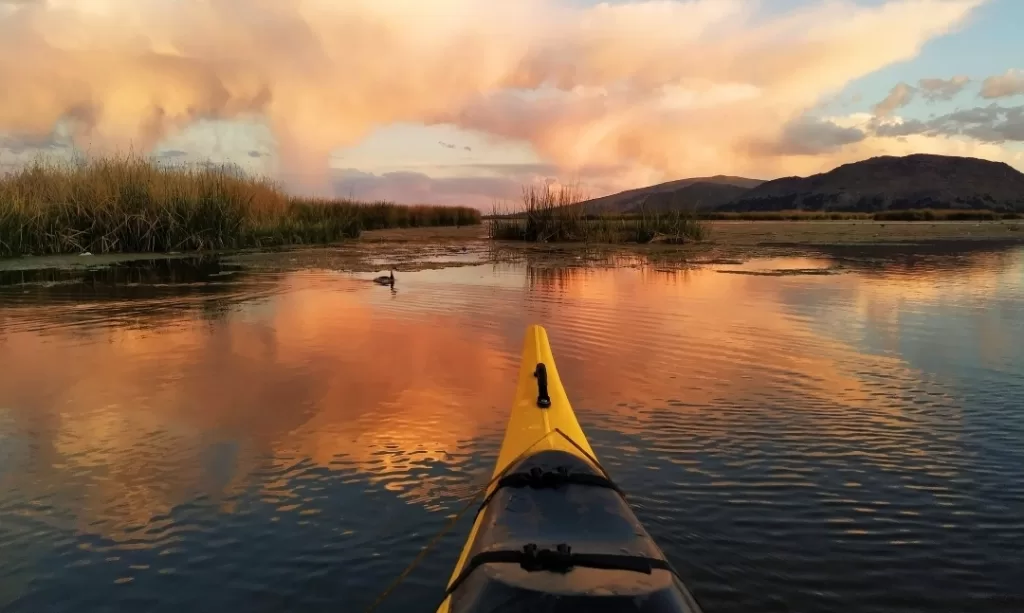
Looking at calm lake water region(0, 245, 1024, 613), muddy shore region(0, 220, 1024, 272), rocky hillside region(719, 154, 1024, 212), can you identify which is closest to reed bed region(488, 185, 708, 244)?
muddy shore region(0, 220, 1024, 272)

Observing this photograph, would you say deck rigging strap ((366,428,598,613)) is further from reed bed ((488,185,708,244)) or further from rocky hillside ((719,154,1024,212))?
rocky hillside ((719,154,1024,212))

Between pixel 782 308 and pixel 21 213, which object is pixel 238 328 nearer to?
pixel 782 308

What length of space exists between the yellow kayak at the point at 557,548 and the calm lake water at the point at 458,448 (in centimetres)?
68

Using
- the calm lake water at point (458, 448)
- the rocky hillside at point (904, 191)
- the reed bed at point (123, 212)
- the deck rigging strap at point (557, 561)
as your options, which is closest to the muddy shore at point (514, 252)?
the reed bed at point (123, 212)

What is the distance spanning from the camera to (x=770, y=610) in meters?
3.02

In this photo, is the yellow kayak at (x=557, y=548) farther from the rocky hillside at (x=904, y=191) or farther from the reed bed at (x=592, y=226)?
the rocky hillside at (x=904, y=191)

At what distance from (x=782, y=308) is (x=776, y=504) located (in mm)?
7165

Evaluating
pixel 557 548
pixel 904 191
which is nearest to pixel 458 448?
pixel 557 548

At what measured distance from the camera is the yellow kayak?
215 cm

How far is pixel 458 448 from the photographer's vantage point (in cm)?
491

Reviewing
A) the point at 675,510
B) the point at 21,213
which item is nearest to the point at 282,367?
the point at 675,510

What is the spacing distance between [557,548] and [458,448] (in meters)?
2.58

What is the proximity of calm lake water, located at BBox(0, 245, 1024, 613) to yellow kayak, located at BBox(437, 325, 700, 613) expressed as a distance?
68 cm

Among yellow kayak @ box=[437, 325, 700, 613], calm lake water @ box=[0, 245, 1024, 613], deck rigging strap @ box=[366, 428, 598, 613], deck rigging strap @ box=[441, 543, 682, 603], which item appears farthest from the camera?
calm lake water @ box=[0, 245, 1024, 613]
